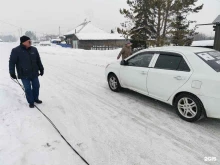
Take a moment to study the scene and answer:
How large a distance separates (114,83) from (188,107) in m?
2.65

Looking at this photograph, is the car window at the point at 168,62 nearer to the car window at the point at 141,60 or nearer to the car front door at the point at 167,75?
the car front door at the point at 167,75

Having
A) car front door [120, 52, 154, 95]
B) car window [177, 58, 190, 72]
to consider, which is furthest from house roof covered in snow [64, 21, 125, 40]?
car window [177, 58, 190, 72]

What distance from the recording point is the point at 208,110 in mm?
3600

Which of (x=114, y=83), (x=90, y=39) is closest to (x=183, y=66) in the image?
(x=114, y=83)

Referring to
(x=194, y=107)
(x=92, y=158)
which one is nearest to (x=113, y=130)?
(x=92, y=158)

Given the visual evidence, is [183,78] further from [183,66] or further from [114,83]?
[114,83]

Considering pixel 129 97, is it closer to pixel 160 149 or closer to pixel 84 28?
pixel 160 149

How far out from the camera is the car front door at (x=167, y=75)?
399 cm

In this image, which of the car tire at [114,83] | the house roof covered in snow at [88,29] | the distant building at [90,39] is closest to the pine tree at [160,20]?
the car tire at [114,83]

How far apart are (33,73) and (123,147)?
2902 millimetres

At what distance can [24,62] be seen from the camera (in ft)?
14.5

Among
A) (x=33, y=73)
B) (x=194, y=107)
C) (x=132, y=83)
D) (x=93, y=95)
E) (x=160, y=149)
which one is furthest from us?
(x=93, y=95)

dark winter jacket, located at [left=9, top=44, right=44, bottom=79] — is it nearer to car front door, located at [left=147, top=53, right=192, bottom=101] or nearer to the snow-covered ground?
the snow-covered ground

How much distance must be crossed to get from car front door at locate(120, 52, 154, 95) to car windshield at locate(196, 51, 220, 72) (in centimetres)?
125
